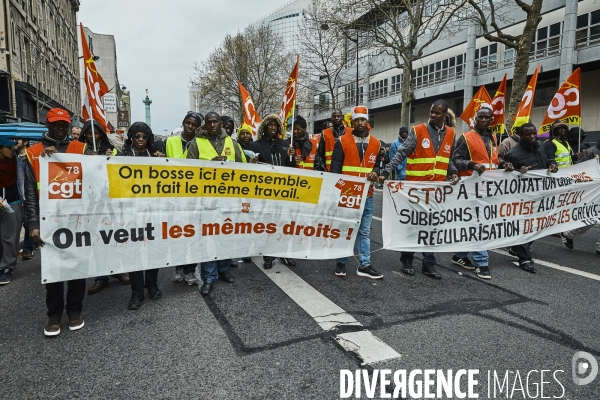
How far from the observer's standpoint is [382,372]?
2.71m

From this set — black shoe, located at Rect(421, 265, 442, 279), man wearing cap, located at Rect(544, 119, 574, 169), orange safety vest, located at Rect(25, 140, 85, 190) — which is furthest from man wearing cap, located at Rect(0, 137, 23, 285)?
man wearing cap, located at Rect(544, 119, 574, 169)

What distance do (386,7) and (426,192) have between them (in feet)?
57.9

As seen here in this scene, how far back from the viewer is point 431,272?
16.4 ft

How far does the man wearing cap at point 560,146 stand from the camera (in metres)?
6.99

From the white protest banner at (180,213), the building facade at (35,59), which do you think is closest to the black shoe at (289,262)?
the white protest banner at (180,213)

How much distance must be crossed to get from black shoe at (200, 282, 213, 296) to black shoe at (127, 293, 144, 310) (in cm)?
61

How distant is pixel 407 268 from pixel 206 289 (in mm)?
2550

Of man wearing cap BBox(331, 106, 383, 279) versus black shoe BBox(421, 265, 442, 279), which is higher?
man wearing cap BBox(331, 106, 383, 279)

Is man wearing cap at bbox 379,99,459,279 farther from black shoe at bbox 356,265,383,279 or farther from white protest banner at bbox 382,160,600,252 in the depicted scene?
black shoe at bbox 356,265,383,279

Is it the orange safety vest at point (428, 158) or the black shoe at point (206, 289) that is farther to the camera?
the orange safety vest at point (428, 158)

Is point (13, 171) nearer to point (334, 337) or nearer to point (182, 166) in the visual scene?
point (182, 166)

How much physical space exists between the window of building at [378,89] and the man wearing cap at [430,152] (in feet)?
116

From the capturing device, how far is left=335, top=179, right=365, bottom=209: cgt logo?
190 inches

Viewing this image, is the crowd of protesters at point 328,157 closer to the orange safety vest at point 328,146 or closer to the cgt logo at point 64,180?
the orange safety vest at point 328,146
